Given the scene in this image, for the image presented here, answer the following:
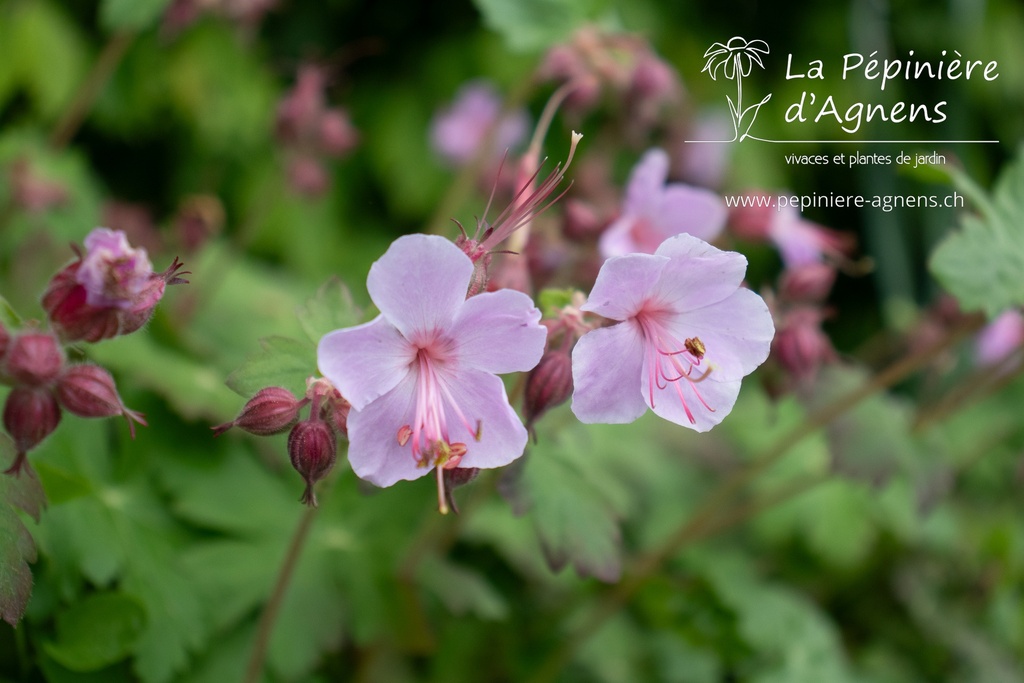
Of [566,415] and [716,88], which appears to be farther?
[716,88]

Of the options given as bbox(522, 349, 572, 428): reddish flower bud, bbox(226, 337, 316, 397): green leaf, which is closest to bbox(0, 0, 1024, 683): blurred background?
bbox(226, 337, 316, 397): green leaf

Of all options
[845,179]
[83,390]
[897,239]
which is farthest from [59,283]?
[845,179]

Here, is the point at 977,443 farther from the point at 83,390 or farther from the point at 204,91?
the point at 204,91

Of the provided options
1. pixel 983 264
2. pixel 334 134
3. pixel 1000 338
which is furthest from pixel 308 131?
pixel 1000 338

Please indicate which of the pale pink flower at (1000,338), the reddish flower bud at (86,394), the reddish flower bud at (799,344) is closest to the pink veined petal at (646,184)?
the reddish flower bud at (799,344)

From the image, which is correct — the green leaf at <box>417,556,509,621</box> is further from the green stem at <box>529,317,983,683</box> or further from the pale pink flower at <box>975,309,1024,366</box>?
the pale pink flower at <box>975,309,1024,366</box>
